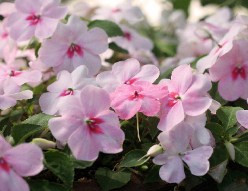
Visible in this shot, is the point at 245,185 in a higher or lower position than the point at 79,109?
lower

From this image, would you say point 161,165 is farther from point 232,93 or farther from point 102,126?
point 232,93

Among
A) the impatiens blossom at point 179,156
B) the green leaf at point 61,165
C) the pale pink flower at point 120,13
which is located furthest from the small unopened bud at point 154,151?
the pale pink flower at point 120,13

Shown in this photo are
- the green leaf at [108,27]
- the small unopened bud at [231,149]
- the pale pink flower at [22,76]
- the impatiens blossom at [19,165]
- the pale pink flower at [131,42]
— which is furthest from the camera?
the pale pink flower at [131,42]

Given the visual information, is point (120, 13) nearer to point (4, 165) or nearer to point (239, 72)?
point (239, 72)

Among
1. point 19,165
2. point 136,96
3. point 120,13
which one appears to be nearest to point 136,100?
point 136,96

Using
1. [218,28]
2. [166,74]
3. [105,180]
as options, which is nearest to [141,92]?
[105,180]

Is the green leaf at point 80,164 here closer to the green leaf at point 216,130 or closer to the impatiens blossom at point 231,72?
the green leaf at point 216,130
